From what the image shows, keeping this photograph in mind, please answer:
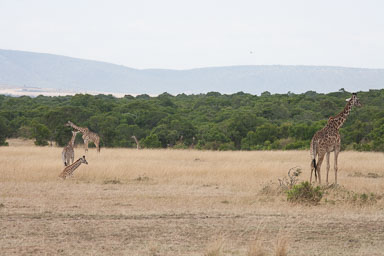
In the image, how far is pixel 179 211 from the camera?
11508 mm

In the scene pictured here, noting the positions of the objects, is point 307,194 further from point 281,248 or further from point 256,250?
point 256,250

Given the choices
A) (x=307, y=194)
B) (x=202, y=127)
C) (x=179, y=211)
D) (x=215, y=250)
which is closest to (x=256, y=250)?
(x=215, y=250)

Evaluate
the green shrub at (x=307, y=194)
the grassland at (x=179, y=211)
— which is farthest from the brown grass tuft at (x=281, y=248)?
the green shrub at (x=307, y=194)

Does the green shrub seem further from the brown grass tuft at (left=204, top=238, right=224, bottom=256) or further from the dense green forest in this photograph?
the dense green forest

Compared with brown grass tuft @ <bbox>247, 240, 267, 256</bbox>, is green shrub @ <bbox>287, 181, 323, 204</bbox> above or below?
above

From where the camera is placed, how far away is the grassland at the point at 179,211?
8.49 metres

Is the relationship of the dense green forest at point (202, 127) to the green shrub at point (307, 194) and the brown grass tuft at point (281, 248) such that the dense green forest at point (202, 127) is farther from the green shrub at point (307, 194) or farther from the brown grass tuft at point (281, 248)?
the brown grass tuft at point (281, 248)

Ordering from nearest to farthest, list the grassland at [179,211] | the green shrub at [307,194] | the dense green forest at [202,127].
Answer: the grassland at [179,211]
the green shrub at [307,194]
the dense green forest at [202,127]

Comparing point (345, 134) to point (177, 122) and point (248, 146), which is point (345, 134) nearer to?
point (248, 146)

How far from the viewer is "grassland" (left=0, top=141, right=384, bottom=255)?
8492mm

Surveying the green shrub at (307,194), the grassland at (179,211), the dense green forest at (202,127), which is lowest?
the grassland at (179,211)

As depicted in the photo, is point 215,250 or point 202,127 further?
point 202,127

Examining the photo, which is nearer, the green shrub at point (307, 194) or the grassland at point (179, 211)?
the grassland at point (179, 211)

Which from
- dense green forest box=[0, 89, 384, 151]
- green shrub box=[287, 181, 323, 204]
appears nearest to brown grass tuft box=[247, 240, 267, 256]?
green shrub box=[287, 181, 323, 204]
